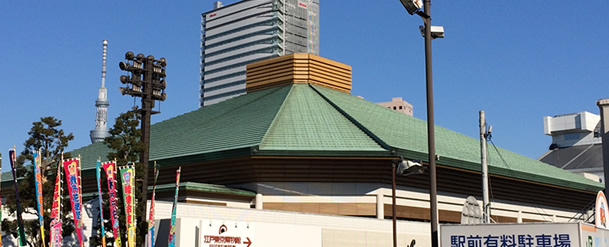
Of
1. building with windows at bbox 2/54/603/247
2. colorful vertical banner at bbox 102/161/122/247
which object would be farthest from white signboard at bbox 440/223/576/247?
building with windows at bbox 2/54/603/247

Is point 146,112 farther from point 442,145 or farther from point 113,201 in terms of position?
point 442,145

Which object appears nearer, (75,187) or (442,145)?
(75,187)

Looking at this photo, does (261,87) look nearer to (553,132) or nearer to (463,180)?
(463,180)

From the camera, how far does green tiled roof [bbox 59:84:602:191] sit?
46875 mm

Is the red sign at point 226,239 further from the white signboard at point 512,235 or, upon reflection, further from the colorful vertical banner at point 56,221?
the white signboard at point 512,235

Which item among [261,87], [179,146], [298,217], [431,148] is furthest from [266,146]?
[431,148]

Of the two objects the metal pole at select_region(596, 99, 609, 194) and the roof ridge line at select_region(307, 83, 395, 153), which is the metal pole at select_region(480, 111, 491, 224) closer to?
the roof ridge line at select_region(307, 83, 395, 153)

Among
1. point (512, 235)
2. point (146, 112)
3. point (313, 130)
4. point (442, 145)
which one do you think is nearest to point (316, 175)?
point (313, 130)

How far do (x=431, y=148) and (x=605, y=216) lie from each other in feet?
26.3

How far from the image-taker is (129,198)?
3225cm

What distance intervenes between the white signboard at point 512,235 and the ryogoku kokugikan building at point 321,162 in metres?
29.5

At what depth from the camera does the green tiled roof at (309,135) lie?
4688 cm

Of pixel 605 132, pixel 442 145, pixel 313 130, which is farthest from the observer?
pixel 442 145

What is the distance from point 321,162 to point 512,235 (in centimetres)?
3118
